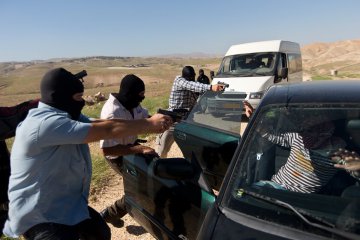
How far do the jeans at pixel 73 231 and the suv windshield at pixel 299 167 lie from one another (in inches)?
44.5

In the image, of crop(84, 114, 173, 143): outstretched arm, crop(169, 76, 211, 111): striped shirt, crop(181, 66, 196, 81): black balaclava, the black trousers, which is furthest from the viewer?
crop(181, 66, 196, 81): black balaclava

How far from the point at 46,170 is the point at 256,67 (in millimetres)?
9966

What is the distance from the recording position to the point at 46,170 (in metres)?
2.57

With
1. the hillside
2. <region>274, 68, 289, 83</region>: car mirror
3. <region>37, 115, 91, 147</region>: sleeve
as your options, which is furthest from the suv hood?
the hillside

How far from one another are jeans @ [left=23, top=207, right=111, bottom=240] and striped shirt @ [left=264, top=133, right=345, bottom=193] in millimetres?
1309

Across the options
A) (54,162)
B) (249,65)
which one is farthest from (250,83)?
(54,162)

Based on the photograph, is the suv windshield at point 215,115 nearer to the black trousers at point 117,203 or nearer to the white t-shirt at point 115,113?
the white t-shirt at point 115,113

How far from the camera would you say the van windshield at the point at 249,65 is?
11.6 m

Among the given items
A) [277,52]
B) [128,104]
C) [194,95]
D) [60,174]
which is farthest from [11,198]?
[277,52]

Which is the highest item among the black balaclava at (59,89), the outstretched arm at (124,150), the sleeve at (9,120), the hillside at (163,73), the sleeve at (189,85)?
the black balaclava at (59,89)

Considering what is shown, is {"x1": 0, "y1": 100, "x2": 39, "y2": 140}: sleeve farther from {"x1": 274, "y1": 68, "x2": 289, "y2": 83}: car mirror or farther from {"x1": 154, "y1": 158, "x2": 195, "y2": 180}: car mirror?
{"x1": 274, "y1": 68, "x2": 289, "y2": 83}: car mirror

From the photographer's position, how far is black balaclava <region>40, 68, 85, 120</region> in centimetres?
262

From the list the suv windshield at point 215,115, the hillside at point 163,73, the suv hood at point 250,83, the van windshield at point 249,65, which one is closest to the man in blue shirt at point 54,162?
the suv windshield at point 215,115

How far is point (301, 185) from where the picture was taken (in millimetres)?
2379
